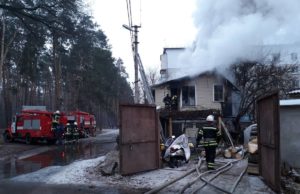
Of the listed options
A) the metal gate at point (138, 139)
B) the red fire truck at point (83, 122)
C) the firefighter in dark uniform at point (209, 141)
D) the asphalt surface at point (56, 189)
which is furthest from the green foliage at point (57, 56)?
the asphalt surface at point (56, 189)

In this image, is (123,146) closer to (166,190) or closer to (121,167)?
(121,167)

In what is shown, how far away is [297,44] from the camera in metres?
16.3

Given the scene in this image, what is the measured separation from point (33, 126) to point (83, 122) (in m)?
8.19

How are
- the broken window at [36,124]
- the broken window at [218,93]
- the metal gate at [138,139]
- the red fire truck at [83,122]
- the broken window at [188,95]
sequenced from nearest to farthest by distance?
the metal gate at [138,139]
the broken window at [36,124]
the broken window at [188,95]
the broken window at [218,93]
the red fire truck at [83,122]

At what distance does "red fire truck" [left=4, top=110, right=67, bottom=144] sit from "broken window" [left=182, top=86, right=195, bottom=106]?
8.87 metres

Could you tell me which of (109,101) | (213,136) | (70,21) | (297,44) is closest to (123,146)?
(213,136)

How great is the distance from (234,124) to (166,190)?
1895 cm

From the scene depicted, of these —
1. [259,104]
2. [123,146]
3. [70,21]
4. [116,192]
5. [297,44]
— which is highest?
[70,21]

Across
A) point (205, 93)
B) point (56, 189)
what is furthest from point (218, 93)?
point (56, 189)

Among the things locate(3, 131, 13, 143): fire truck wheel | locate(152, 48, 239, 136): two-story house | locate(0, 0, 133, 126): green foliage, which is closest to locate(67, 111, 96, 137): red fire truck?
locate(3, 131, 13, 143): fire truck wheel

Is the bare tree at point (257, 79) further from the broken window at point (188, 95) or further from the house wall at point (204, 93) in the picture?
the broken window at point (188, 95)

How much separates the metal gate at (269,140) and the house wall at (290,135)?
4.19 ft

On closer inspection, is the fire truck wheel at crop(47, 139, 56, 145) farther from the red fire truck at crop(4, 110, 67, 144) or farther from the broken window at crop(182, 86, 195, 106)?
the broken window at crop(182, 86, 195, 106)

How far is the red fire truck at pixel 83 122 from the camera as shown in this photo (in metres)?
35.3
